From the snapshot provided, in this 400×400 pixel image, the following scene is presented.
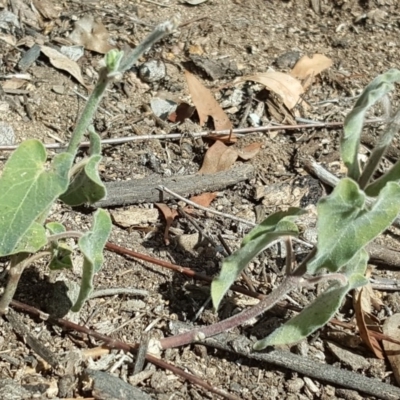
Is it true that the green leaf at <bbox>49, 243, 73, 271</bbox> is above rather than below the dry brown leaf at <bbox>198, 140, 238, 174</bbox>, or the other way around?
above

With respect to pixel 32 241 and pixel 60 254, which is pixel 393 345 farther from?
pixel 32 241

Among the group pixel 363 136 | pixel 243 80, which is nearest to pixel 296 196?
pixel 363 136

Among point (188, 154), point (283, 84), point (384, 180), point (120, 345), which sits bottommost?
point (120, 345)

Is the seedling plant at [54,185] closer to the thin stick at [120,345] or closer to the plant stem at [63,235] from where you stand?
the plant stem at [63,235]

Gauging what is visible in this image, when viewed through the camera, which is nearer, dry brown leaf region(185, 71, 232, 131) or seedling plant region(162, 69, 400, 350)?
seedling plant region(162, 69, 400, 350)

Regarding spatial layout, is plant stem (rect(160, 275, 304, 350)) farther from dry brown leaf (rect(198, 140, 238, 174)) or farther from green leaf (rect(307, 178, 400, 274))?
dry brown leaf (rect(198, 140, 238, 174))

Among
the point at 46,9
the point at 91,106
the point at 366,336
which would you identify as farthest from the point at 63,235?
the point at 46,9

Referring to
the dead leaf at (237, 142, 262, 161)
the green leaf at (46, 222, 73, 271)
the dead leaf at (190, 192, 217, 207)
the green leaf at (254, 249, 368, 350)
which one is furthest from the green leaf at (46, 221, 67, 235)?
the dead leaf at (237, 142, 262, 161)
